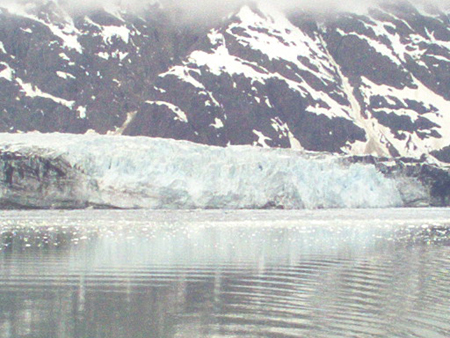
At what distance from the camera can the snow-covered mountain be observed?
6009 inches

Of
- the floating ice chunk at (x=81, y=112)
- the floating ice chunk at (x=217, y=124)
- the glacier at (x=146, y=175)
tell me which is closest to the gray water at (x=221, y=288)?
the glacier at (x=146, y=175)

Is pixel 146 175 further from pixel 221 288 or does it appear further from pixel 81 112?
pixel 81 112

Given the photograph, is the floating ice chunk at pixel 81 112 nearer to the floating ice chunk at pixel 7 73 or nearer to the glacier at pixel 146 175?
the floating ice chunk at pixel 7 73

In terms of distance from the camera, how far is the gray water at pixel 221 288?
1283cm

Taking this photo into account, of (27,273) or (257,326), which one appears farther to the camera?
(27,273)

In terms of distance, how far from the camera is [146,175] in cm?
5909

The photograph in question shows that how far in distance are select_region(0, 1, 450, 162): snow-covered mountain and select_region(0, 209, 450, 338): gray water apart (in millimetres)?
121161

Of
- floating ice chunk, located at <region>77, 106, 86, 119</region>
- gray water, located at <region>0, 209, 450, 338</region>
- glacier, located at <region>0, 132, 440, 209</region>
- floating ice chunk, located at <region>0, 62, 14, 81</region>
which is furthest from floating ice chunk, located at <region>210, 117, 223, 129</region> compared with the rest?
gray water, located at <region>0, 209, 450, 338</region>

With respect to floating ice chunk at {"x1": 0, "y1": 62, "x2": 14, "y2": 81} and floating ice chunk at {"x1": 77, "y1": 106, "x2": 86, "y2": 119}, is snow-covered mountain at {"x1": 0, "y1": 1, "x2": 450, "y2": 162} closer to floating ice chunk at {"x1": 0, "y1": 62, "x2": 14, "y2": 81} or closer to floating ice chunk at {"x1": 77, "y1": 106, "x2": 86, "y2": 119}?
Answer: floating ice chunk at {"x1": 0, "y1": 62, "x2": 14, "y2": 81}

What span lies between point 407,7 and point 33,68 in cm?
9242

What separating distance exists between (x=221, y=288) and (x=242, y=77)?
142m

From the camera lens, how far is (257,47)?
166m

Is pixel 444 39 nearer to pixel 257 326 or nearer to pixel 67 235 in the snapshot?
pixel 67 235

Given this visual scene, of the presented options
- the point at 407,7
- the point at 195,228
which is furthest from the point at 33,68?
the point at 195,228
